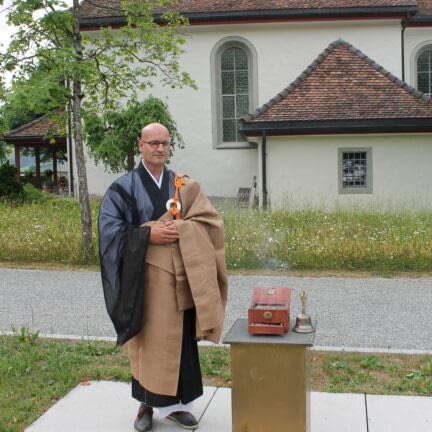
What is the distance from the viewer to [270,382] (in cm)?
425

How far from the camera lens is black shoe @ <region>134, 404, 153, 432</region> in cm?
481

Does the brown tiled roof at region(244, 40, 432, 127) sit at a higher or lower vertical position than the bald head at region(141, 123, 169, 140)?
higher

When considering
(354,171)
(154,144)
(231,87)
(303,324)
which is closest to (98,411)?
(303,324)

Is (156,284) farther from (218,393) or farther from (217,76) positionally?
(217,76)

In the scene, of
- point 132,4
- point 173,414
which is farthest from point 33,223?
point 173,414

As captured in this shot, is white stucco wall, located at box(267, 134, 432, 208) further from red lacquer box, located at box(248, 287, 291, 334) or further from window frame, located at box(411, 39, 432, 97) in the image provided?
red lacquer box, located at box(248, 287, 291, 334)

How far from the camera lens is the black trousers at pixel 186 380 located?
4.68m

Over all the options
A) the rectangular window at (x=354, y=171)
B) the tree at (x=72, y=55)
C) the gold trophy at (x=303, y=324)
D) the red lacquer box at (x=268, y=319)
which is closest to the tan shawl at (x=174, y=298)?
the red lacquer box at (x=268, y=319)

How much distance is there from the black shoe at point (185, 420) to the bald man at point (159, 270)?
18cm

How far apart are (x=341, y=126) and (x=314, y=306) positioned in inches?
424

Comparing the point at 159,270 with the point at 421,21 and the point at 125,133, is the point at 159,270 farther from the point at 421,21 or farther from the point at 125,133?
the point at 421,21

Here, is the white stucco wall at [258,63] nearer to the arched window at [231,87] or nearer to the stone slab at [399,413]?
the arched window at [231,87]

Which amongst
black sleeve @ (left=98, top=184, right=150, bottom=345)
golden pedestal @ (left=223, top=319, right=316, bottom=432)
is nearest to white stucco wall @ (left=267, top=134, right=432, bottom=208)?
black sleeve @ (left=98, top=184, right=150, bottom=345)

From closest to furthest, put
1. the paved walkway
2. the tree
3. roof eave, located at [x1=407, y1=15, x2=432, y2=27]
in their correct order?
the paved walkway < the tree < roof eave, located at [x1=407, y1=15, x2=432, y2=27]
